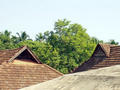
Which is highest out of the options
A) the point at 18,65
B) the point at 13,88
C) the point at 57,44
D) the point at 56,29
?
the point at 56,29

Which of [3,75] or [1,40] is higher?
[1,40]

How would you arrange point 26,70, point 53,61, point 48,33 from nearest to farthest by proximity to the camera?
1. point 26,70
2. point 53,61
3. point 48,33

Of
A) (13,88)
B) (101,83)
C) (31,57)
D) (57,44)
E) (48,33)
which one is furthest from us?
(48,33)

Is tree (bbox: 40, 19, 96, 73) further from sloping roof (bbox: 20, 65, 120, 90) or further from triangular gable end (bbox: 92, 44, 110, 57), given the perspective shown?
sloping roof (bbox: 20, 65, 120, 90)

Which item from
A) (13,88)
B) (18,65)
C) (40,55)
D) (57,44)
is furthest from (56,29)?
(13,88)

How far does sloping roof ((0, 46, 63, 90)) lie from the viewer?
12.8m

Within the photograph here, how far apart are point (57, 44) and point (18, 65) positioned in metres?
16.7

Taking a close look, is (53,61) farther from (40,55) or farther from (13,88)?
(13,88)

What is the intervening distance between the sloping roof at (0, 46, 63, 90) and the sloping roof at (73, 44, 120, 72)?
5413 mm

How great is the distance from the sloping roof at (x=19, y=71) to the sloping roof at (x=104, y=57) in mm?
5413

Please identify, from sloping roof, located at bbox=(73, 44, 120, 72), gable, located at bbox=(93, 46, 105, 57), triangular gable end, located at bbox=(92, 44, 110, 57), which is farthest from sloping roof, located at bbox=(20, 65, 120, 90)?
gable, located at bbox=(93, 46, 105, 57)

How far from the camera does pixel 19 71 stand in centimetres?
1380

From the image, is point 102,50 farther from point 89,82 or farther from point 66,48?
point 89,82

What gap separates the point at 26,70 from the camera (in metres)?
14.1
